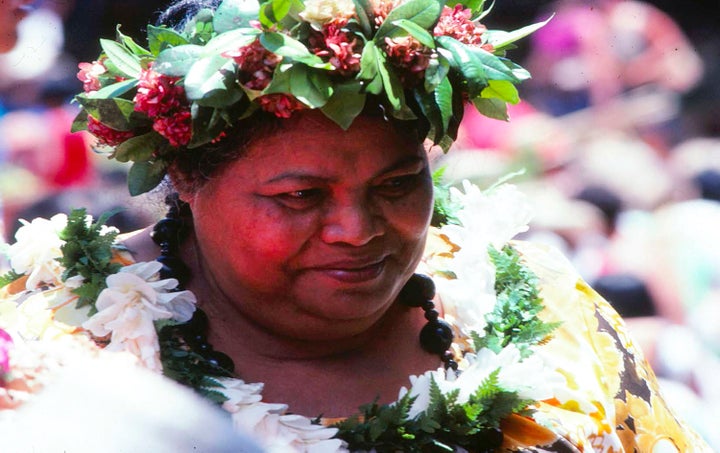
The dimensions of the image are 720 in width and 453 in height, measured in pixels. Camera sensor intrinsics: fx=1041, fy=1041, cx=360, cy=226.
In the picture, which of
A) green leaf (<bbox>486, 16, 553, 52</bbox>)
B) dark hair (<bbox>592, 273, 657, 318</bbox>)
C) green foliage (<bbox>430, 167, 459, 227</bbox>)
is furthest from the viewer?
dark hair (<bbox>592, 273, 657, 318</bbox>)

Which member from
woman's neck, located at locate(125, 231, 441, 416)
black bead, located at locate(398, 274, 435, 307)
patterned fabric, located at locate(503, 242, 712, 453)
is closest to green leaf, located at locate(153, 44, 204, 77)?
woman's neck, located at locate(125, 231, 441, 416)

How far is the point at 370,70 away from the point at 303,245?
0.41 meters

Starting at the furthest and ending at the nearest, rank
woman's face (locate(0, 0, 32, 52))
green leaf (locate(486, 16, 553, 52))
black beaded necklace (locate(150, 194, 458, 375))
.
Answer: woman's face (locate(0, 0, 32, 52)), green leaf (locate(486, 16, 553, 52)), black beaded necklace (locate(150, 194, 458, 375))

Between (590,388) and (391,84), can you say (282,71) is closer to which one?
(391,84)

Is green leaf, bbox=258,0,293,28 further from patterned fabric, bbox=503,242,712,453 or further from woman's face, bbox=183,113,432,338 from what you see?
patterned fabric, bbox=503,242,712,453

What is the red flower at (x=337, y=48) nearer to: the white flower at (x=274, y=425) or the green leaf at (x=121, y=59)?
the green leaf at (x=121, y=59)

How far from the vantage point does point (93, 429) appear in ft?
3.26

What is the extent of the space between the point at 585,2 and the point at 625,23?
22cm

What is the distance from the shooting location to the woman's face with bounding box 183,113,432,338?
2307mm

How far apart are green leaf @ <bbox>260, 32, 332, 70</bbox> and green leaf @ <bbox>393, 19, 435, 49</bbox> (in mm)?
189

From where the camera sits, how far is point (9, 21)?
151 inches

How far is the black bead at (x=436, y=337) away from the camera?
104 inches

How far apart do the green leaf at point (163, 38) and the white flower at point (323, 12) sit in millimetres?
297

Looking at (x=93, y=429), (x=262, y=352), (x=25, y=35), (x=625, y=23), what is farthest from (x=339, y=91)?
(x=625, y=23)
